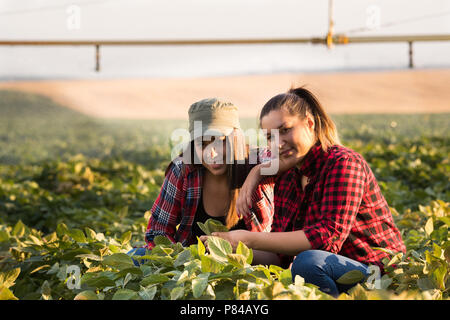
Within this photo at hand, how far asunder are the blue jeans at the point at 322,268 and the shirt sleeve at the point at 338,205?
6 cm

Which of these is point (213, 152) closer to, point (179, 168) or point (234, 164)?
point (234, 164)

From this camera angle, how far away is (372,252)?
232cm

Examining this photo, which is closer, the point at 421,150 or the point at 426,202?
the point at 426,202

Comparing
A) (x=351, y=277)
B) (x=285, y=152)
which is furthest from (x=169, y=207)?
(x=351, y=277)

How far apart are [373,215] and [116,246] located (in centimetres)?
122

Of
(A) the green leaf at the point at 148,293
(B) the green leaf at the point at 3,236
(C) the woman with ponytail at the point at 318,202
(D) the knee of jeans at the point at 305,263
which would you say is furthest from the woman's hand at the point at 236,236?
(B) the green leaf at the point at 3,236

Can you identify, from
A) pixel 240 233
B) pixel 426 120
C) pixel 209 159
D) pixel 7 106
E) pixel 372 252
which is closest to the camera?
pixel 240 233

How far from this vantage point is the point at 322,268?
6.87 feet

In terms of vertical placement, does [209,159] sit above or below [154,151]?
above

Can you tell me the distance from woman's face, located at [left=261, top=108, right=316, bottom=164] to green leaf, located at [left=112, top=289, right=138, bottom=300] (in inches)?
34.7

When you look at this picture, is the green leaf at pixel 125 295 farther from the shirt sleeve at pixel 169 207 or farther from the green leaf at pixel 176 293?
the shirt sleeve at pixel 169 207

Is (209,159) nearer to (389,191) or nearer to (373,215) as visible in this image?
(373,215)

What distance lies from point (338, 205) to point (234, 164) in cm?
68
